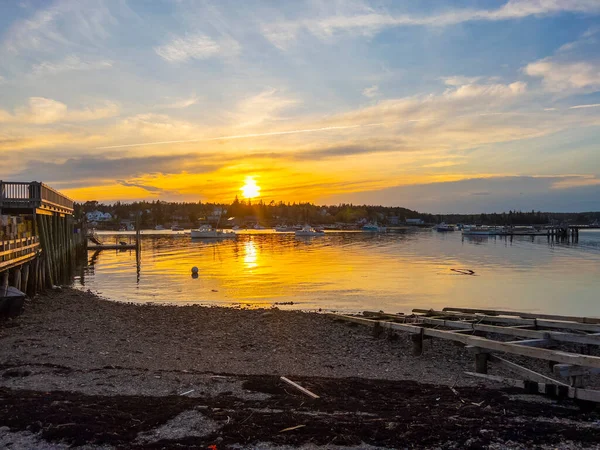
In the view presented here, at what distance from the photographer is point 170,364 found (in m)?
12.4

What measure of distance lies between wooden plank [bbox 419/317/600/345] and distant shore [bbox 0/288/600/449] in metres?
0.71

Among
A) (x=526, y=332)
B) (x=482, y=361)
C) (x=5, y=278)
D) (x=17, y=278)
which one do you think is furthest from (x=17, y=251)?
(x=526, y=332)

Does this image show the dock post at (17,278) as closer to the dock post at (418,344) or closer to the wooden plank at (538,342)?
the dock post at (418,344)

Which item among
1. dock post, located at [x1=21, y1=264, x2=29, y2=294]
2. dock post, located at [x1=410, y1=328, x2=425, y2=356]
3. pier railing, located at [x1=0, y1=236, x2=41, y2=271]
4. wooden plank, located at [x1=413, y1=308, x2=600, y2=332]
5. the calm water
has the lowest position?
the calm water

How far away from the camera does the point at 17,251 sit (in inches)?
868

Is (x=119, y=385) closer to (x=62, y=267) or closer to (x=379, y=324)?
(x=379, y=324)

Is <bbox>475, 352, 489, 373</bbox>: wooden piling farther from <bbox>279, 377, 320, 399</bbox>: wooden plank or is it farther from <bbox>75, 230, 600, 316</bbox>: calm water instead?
<bbox>75, 230, 600, 316</bbox>: calm water

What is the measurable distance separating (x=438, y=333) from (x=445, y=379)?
209 centimetres

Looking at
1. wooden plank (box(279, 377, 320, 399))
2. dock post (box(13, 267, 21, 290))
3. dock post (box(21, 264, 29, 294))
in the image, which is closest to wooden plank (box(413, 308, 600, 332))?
wooden plank (box(279, 377, 320, 399))

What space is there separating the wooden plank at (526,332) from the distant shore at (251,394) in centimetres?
71

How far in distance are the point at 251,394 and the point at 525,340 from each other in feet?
21.5

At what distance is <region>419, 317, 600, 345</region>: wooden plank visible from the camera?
11852 millimetres

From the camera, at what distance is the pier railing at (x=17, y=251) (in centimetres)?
1956

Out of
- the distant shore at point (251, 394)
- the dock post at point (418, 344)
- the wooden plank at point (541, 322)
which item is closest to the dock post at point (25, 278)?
the distant shore at point (251, 394)
